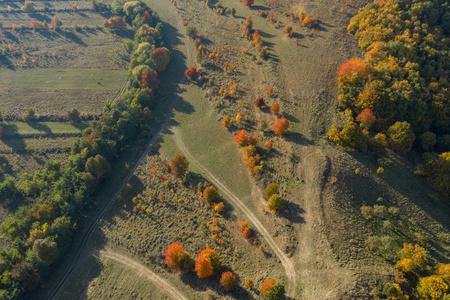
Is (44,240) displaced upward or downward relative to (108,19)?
downward

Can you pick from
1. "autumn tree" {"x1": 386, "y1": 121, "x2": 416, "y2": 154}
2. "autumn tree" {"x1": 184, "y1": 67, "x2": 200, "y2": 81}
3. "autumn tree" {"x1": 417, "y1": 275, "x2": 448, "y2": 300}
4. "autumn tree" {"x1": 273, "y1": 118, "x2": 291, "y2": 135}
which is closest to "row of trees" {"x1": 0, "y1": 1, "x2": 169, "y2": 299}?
"autumn tree" {"x1": 184, "y1": 67, "x2": 200, "y2": 81}

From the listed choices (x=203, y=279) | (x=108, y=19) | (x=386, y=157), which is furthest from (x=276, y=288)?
(x=108, y=19)

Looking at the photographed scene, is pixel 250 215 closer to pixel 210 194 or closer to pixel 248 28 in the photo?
pixel 210 194

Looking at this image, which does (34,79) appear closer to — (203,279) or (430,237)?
(203,279)

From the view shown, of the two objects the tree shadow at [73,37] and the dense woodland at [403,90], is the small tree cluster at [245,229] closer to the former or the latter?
the dense woodland at [403,90]

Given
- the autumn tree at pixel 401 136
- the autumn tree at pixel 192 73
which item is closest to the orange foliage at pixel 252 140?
the autumn tree at pixel 401 136

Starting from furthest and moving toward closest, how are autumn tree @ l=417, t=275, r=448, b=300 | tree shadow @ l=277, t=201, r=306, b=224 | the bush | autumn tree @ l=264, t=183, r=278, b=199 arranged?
the bush < autumn tree @ l=264, t=183, r=278, b=199 < tree shadow @ l=277, t=201, r=306, b=224 < autumn tree @ l=417, t=275, r=448, b=300

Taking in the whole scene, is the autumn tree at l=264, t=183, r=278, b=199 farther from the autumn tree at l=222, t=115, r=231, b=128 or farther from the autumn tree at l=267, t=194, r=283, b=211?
the autumn tree at l=222, t=115, r=231, b=128
